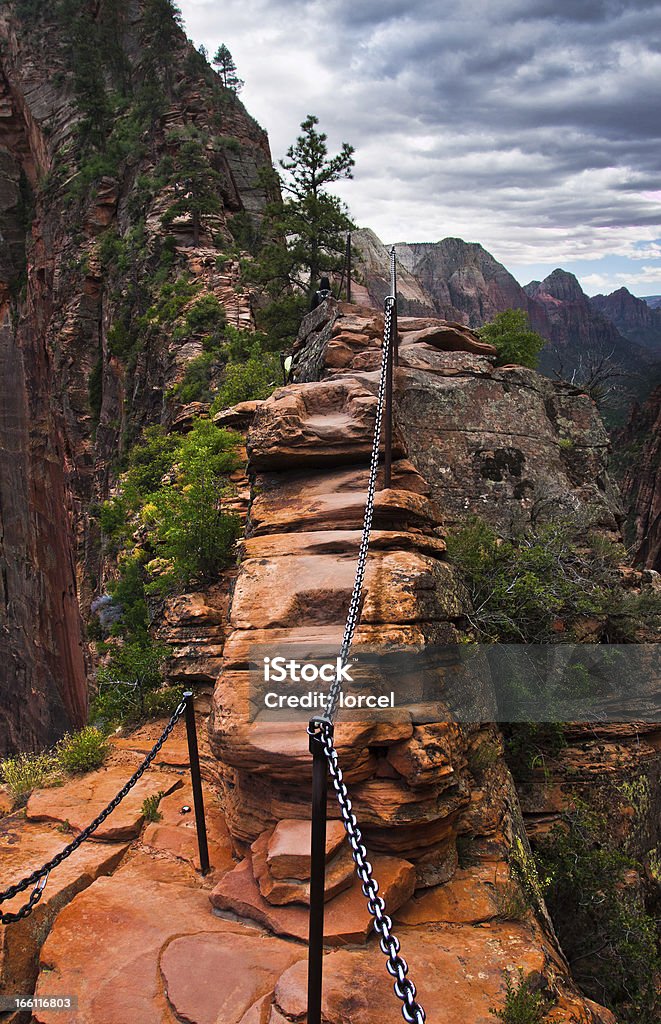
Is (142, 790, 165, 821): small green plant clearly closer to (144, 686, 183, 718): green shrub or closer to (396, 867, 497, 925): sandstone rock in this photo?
(144, 686, 183, 718): green shrub

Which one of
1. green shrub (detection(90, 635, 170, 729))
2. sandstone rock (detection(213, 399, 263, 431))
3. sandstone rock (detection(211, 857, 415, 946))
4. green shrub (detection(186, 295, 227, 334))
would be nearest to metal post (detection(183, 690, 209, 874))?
sandstone rock (detection(211, 857, 415, 946))

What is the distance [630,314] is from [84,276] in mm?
159465

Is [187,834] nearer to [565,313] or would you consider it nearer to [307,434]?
[307,434]

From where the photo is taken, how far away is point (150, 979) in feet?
12.7

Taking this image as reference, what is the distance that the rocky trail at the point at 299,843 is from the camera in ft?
12.4

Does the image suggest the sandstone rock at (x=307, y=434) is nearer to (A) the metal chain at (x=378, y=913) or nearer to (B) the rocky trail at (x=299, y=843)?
(B) the rocky trail at (x=299, y=843)

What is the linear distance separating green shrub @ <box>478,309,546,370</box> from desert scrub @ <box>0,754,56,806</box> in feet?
26.9

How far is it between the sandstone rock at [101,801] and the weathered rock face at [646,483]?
39202 mm

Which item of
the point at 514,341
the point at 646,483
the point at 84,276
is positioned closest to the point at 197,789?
the point at 514,341

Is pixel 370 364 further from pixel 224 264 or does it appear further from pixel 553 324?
pixel 553 324

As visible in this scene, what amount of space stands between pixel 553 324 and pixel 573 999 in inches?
5926

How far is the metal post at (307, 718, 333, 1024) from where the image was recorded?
283 centimetres

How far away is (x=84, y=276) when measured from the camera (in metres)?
29.8

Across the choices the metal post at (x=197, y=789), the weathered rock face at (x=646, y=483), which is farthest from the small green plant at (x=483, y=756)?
the weathered rock face at (x=646, y=483)
